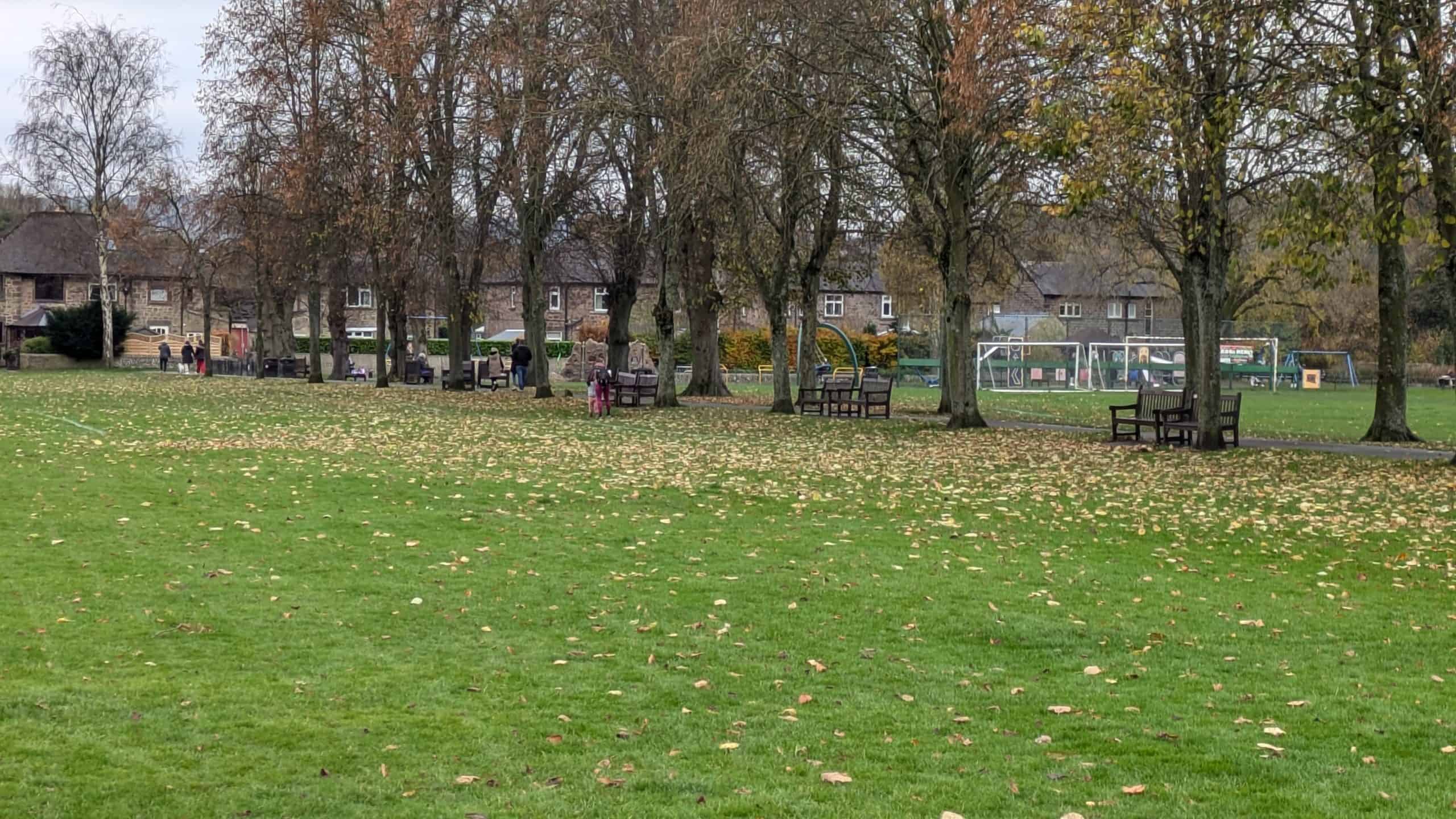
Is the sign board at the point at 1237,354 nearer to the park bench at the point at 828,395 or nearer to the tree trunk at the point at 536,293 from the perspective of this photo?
the park bench at the point at 828,395

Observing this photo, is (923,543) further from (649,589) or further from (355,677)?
(355,677)

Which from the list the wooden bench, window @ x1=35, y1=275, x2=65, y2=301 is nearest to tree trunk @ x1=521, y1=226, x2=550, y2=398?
the wooden bench

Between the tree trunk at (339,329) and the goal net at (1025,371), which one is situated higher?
the tree trunk at (339,329)

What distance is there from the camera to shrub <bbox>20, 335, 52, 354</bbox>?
221ft

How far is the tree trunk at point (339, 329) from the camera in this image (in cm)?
5106

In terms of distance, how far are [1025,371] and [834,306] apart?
35729 mm

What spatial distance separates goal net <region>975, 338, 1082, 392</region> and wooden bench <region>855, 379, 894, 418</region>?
23.1 m

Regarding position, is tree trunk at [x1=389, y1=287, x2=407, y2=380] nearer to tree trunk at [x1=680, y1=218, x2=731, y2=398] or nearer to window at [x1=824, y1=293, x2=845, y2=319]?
tree trunk at [x1=680, y1=218, x2=731, y2=398]

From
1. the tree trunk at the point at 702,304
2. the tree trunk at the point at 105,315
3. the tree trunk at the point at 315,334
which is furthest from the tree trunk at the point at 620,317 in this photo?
the tree trunk at the point at 105,315

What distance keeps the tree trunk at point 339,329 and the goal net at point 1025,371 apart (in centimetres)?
2483

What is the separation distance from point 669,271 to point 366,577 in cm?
2259

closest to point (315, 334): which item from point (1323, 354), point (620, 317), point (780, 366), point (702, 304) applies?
point (620, 317)

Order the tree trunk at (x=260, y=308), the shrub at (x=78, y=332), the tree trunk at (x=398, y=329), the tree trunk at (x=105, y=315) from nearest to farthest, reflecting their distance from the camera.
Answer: the tree trunk at (x=398, y=329) → the tree trunk at (x=260, y=308) → the tree trunk at (x=105, y=315) → the shrub at (x=78, y=332)

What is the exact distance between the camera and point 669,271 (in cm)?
3241
